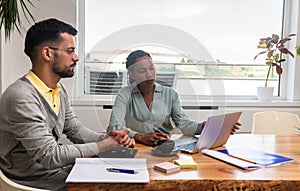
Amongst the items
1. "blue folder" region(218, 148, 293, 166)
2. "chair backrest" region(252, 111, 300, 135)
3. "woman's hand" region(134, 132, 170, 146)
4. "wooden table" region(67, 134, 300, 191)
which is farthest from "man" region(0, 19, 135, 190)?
"chair backrest" region(252, 111, 300, 135)

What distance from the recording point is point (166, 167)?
1.31m

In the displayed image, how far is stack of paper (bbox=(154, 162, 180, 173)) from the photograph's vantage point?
1293 mm

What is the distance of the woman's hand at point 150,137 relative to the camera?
1518mm

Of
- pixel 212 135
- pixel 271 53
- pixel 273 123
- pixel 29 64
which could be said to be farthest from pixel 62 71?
pixel 271 53

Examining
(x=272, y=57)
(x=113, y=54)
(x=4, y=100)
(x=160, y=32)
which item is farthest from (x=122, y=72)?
(x=272, y=57)

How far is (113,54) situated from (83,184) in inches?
20.6

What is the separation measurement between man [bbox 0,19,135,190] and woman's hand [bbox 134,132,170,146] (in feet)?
0.43

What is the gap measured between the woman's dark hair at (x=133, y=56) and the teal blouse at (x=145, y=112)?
115 millimetres

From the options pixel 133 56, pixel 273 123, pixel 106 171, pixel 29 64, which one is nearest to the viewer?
pixel 106 171

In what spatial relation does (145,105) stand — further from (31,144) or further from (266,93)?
(266,93)

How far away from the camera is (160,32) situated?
4.44 ft

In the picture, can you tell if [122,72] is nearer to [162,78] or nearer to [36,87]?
[162,78]

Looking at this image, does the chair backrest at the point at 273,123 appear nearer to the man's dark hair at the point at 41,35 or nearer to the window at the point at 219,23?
the window at the point at 219,23

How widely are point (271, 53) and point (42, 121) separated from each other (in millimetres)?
2260
